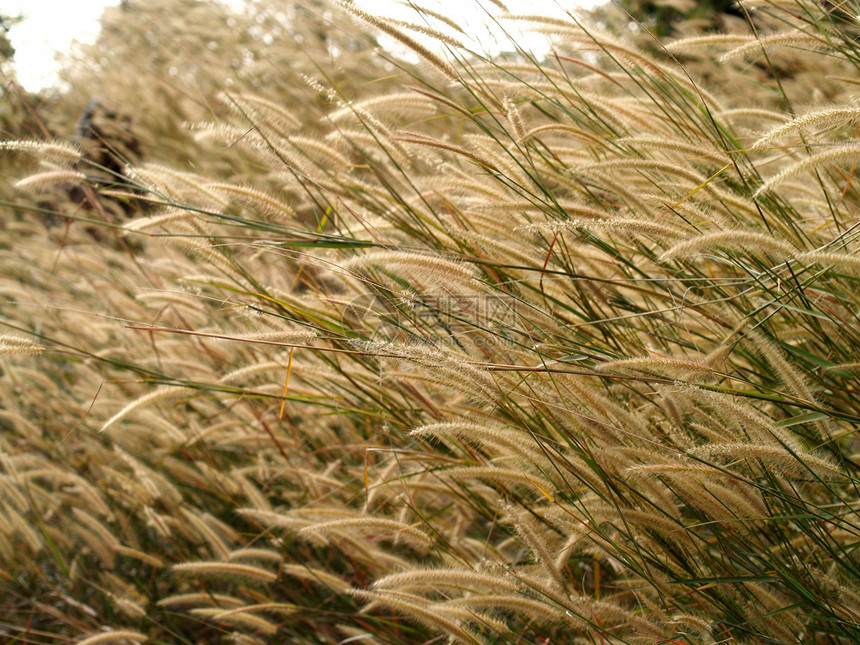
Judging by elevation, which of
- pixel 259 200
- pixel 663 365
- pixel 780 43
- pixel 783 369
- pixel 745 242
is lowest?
pixel 783 369

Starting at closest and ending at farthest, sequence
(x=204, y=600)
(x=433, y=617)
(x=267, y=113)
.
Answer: (x=433, y=617)
(x=267, y=113)
(x=204, y=600)

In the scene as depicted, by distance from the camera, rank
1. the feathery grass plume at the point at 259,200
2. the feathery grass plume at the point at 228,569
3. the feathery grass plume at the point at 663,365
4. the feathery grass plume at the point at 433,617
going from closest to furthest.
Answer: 1. the feathery grass plume at the point at 663,365
2. the feathery grass plume at the point at 433,617
3. the feathery grass plume at the point at 259,200
4. the feathery grass plume at the point at 228,569

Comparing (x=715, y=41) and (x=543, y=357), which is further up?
(x=715, y=41)

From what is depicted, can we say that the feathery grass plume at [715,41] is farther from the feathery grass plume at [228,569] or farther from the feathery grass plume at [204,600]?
the feathery grass plume at [204,600]

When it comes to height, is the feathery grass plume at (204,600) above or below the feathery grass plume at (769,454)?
below

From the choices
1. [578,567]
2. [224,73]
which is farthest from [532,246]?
[224,73]

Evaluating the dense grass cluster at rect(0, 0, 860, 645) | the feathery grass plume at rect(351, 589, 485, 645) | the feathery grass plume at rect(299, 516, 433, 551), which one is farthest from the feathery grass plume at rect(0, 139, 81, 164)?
the feathery grass plume at rect(351, 589, 485, 645)

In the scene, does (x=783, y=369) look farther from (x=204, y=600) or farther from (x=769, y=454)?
(x=204, y=600)

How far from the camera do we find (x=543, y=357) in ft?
3.68

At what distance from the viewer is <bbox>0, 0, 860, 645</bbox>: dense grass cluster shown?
1003mm

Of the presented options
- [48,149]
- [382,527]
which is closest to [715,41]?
[382,527]

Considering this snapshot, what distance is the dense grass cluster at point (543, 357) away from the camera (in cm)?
100

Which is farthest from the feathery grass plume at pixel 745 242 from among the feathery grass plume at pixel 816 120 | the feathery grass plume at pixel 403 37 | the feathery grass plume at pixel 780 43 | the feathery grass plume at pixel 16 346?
the feathery grass plume at pixel 16 346

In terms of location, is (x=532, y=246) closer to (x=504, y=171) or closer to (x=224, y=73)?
(x=504, y=171)
